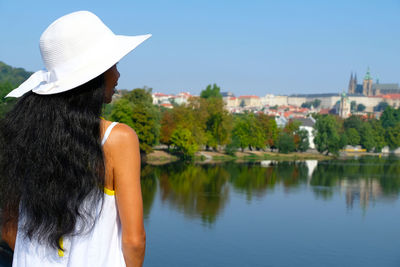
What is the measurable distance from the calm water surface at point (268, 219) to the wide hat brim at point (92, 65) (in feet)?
31.6

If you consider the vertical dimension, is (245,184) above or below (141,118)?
below

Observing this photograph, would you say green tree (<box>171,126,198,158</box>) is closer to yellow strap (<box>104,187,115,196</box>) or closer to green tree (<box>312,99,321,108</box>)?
yellow strap (<box>104,187,115,196</box>)

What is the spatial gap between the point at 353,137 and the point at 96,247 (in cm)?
5166

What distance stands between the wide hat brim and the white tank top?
0.12 meters

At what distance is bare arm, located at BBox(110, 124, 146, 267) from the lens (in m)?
0.99

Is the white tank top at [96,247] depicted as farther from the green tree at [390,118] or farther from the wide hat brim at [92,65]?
the green tree at [390,118]

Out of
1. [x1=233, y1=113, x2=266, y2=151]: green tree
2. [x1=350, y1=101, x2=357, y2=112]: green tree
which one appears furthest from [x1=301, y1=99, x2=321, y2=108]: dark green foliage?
[x1=233, y1=113, x2=266, y2=151]: green tree

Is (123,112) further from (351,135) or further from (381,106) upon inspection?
(381,106)

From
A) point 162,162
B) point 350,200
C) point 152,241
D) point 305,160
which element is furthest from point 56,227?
point 305,160

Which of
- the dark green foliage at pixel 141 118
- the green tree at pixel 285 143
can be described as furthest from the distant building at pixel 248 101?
the dark green foliage at pixel 141 118

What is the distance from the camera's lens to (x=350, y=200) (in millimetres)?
19375

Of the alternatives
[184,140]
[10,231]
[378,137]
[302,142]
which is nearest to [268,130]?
[302,142]

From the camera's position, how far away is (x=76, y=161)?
41.3 inches

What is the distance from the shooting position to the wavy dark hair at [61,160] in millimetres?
1042
